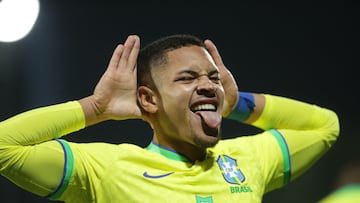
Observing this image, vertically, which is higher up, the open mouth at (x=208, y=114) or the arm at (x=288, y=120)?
the open mouth at (x=208, y=114)

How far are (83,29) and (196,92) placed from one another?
84 centimetres

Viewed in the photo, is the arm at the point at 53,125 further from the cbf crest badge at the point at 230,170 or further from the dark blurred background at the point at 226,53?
the dark blurred background at the point at 226,53

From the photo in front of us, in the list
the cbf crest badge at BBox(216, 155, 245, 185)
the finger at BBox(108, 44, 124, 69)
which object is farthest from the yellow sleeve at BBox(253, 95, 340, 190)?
the finger at BBox(108, 44, 124, 69)

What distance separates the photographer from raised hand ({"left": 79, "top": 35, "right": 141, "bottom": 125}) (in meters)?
1.26

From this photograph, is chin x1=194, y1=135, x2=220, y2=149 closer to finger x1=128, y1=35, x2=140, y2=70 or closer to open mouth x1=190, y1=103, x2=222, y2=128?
open mouth x1=190, y1=103, x2=222, y2=128

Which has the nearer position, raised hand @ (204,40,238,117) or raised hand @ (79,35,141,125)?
raised hand @ (79,35,141,125)

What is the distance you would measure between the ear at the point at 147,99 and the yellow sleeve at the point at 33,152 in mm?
176

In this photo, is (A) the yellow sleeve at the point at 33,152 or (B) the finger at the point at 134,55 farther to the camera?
(B) the finger at the point at 134,55

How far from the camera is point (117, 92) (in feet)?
4.24

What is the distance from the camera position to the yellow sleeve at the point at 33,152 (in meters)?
1.14

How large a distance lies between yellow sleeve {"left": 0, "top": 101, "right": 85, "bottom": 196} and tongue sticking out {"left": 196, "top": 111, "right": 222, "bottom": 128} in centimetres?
27

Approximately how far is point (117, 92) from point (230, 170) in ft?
0.94

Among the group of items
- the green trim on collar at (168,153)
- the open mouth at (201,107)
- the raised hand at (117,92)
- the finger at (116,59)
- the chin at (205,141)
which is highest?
the finger at (116,59)

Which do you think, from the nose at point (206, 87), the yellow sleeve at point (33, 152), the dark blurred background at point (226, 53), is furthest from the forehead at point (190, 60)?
the dark blurred background at point (226, 53)
